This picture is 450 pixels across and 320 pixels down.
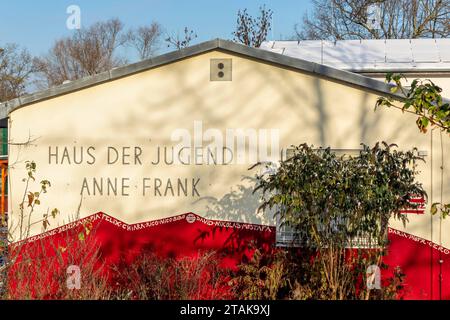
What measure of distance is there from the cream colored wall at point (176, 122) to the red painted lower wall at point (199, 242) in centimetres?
15

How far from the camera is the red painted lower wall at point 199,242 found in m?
8.70

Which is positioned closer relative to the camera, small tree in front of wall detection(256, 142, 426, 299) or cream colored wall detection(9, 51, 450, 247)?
small tree in front of wall detection(256, 142, 426, 299)

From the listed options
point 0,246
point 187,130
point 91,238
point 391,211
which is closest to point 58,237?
point 91,238

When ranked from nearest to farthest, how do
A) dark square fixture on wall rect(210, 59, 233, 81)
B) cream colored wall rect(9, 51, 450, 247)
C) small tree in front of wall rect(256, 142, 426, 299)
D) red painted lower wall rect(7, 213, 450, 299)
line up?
small tree in front of wall rect(256, 142, 426, 299) → red painted lower wall rect(7, 213, 450, 299) → cream colored wall rect(9, 51, 450, 247) → dark square fixture on wall rect(210, 59, 233, 81)

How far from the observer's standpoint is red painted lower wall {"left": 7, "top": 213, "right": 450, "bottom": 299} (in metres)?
8.70

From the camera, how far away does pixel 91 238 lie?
8953 millimetres

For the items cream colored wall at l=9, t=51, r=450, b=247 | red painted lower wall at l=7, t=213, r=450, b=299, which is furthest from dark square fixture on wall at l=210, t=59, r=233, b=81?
red painted lower wall at l=7, t=213, r=450, b=299

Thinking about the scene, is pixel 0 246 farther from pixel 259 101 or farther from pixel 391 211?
pixel 391 211

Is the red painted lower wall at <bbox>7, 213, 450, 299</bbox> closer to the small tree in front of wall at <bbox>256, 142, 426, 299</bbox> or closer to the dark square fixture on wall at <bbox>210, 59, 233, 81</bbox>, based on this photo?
the small tree in front of wall at <bbox>256, 142, 426, 299</bbox>

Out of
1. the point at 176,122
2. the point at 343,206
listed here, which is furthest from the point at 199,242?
the point at 343,206

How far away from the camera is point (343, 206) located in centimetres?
740

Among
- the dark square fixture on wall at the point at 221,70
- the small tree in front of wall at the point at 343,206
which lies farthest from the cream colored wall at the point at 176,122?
the small tree in front of wall at the point at 343,206

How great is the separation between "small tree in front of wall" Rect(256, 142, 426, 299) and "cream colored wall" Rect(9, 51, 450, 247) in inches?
55.8

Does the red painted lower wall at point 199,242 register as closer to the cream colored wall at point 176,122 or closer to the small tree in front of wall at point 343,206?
the cream colored wall at point 176,122
